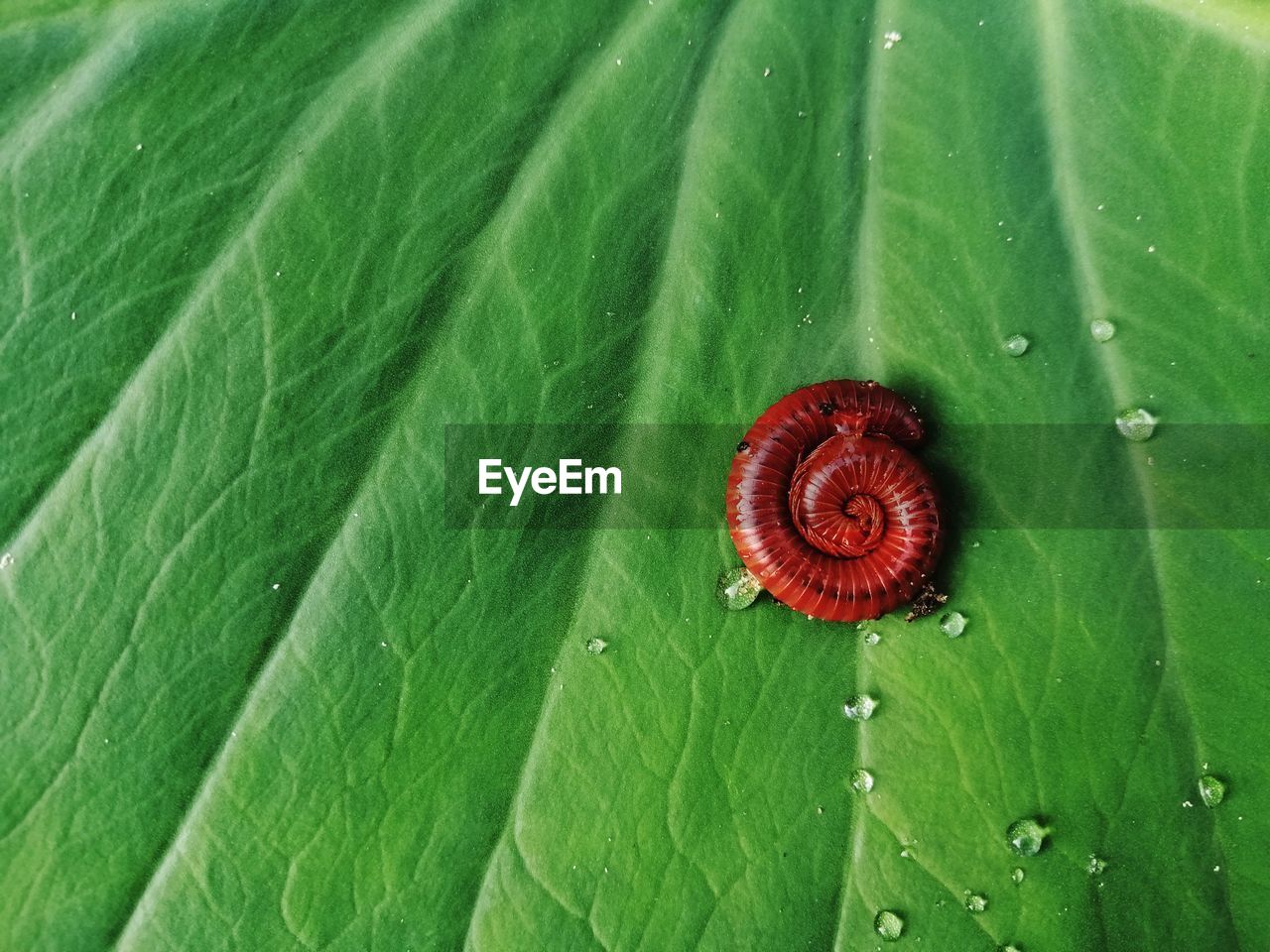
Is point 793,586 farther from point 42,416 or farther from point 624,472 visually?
point 42,416

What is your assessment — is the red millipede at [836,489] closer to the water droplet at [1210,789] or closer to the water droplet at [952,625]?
the water droplet at [952,625]

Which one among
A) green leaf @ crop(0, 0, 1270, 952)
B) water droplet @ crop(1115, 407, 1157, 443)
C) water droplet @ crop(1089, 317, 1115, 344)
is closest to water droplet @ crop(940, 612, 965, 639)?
green leaf @ crop(0, 0, 1270, 952)

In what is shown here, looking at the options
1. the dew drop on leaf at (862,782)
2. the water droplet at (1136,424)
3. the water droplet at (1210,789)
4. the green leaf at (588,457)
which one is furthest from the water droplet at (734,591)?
the water droplet at (1210,789)

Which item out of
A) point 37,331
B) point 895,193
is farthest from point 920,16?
point 37,331

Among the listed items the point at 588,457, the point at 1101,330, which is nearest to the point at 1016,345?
the point at 1101,330

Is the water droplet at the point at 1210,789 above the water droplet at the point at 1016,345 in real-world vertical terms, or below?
below

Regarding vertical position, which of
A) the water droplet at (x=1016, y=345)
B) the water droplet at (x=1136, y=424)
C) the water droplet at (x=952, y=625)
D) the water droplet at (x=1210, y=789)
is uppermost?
the water droplet at (x=1016, y=345)

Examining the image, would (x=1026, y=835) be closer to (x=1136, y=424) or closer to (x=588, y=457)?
(x=1136, y=424)
